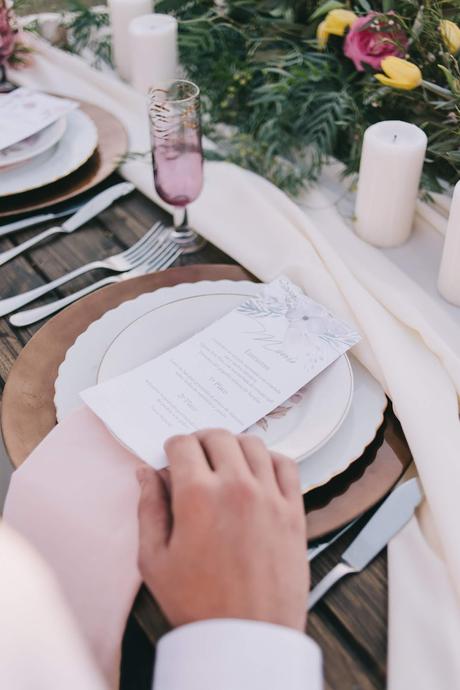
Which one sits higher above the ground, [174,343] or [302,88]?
[302,88]

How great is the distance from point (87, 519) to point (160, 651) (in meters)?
0.13

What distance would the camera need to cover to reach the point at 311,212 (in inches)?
42.1

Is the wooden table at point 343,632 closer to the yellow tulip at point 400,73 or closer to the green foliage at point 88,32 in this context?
the yellow tulip at point 400,73

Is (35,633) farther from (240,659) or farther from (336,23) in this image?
(336,23)

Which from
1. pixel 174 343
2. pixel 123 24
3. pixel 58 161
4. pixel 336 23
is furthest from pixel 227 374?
pixel 123 24

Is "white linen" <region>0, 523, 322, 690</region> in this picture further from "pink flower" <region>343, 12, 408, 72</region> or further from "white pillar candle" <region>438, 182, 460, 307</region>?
"pink flower" <region>343, 12, 408, 72</region>

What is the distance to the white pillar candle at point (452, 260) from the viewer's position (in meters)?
0.84

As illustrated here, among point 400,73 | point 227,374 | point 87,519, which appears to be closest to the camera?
point 87,519

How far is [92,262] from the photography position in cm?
97

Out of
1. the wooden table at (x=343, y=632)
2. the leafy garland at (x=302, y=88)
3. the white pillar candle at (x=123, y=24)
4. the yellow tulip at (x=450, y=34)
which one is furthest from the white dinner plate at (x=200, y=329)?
the white pillar candle at (x=123, y=24)

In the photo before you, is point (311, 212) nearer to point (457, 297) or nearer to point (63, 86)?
point (457, 297)

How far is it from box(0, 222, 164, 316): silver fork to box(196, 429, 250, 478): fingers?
1.28 ft

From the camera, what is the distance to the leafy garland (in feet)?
3.48

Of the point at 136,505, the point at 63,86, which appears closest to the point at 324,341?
the point at 136,505
